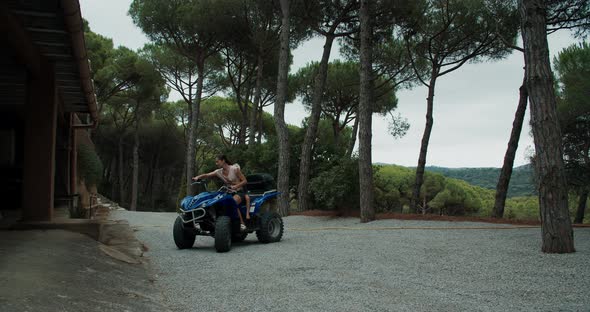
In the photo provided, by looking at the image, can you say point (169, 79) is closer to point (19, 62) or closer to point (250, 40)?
point (250, 40)

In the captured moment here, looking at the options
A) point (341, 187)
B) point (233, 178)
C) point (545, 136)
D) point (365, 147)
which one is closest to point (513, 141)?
point (365, 147)

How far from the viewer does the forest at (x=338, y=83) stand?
1262 cm

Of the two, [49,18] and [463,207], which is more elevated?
[49,18]

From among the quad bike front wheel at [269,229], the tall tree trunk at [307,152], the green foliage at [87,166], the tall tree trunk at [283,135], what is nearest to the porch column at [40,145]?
the quad bike front wheel at [269,229]

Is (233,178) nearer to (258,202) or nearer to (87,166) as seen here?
(258,202)

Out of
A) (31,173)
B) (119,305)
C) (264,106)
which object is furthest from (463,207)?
(119,305)

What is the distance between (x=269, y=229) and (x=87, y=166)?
8.96 m

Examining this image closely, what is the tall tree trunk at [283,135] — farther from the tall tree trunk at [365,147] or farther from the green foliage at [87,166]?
the green foliage at [87,166]

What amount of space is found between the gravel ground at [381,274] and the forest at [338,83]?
1283mm

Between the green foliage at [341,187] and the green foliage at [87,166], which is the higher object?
the green foliage at [87,166]

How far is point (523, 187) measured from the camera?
77.6ft

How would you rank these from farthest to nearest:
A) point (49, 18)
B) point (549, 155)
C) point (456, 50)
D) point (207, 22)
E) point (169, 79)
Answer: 1. point (169, 79)
2. point (207, 22)
3. point (456, 50)
4. point (549, 155)
5. point (49, 18)

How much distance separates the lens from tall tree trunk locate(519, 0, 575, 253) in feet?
19.9

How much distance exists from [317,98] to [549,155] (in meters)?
9.70
